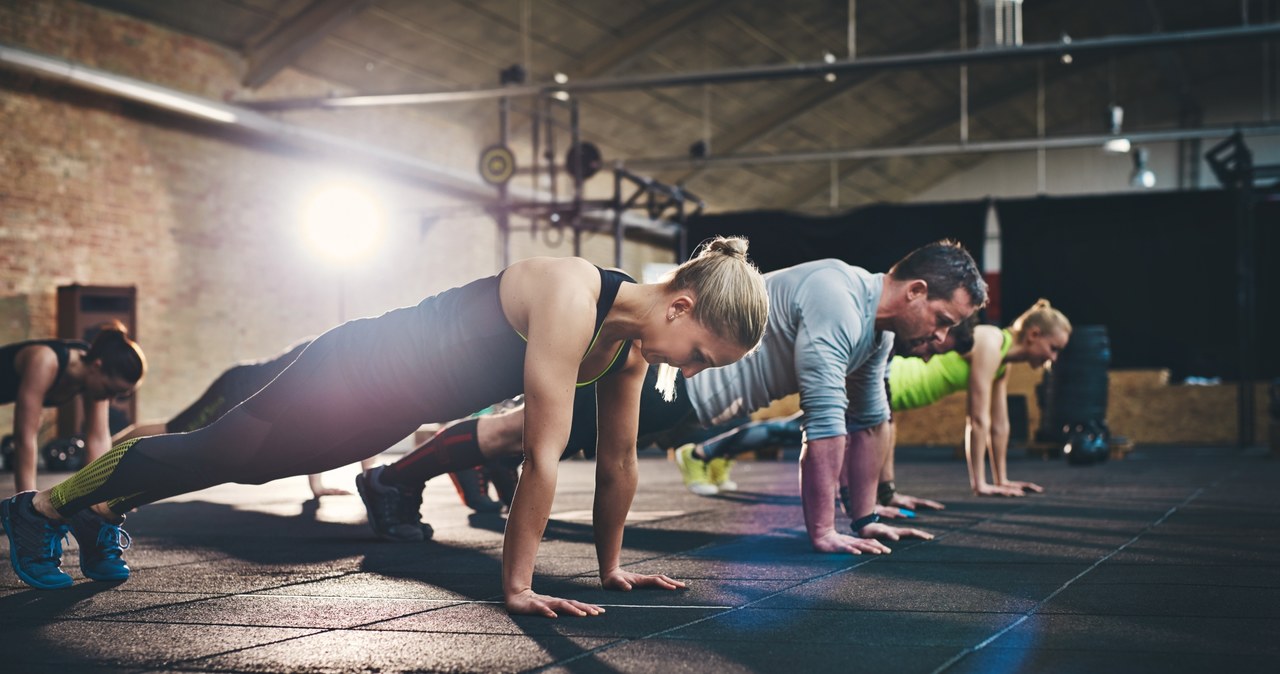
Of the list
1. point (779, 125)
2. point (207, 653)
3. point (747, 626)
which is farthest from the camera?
point (779, 125)

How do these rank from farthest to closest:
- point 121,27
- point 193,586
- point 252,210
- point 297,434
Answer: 1. point 252,210
2. point 121,27
3. point 193,586
4. point 297,434

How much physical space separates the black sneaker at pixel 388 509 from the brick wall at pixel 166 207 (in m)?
6.82

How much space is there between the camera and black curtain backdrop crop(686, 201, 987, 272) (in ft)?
54.9

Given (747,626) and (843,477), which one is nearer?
(747,626)

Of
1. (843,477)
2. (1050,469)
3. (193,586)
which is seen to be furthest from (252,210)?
(193,586)

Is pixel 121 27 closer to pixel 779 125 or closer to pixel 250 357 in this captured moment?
pixel 250 357

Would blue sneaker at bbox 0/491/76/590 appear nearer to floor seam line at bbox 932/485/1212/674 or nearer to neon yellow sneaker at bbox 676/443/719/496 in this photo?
floor seam line at bbox 932/485/1212/674

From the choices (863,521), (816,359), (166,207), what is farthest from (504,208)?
(816,359)

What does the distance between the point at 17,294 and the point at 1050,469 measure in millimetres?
8068

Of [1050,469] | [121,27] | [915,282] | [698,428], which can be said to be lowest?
[1050,469]

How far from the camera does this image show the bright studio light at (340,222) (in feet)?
41.7

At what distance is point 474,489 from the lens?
16.5 ft

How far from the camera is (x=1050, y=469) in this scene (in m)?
8.77

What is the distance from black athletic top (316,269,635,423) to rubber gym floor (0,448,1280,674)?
0.45 m
